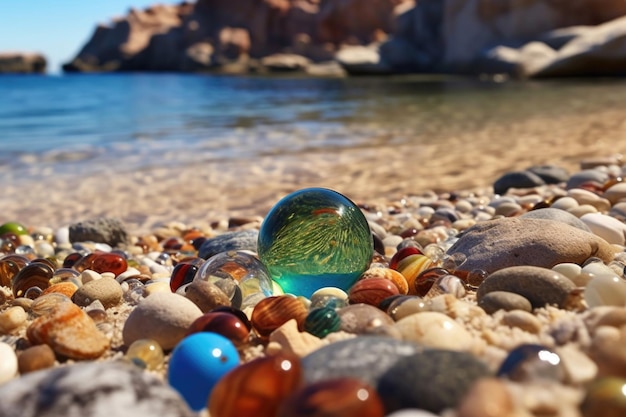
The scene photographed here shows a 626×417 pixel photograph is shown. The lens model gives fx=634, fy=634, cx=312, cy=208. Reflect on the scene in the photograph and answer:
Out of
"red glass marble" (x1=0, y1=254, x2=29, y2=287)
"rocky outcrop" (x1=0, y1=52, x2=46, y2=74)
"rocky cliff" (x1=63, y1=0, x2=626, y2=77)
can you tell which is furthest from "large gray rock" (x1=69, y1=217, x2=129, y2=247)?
A: "rocky outcrop" (x1=0, y1=52, x2=46, y2=74)

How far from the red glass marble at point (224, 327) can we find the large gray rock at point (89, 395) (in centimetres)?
51

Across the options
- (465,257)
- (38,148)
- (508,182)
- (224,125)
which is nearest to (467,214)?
→ (508,182)

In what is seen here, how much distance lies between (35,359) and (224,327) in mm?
530

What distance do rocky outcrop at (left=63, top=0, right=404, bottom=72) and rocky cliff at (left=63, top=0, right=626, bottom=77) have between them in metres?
0.10

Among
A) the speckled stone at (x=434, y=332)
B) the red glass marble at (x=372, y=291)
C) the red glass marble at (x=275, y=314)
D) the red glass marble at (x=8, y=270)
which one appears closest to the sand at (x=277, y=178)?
the red glass marble at (x=8, y=270)

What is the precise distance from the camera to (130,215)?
527 cm

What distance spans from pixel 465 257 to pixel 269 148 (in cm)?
598

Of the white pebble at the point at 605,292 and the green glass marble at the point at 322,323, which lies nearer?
the white pebble at the point at 605,292

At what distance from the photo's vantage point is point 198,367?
1.55 meters

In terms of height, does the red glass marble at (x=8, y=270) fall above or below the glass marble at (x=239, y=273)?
below

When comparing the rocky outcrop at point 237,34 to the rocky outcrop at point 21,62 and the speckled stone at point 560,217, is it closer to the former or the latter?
the rocky outcrop at point 21,62

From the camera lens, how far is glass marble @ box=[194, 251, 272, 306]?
92.0 inches

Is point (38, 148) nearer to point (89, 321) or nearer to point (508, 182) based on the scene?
point (508, 182)

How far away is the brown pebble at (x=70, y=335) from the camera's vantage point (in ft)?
6.11
